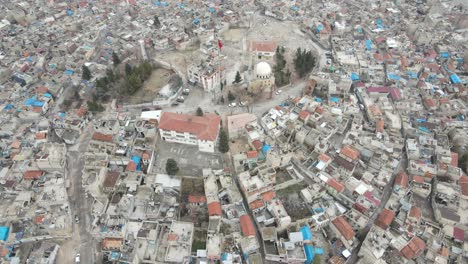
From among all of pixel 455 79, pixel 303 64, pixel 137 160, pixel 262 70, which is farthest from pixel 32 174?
pixel 455 79

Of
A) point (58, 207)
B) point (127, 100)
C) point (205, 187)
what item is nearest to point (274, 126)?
point (205, 187)

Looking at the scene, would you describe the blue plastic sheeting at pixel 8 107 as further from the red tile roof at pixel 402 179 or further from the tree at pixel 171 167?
the red tile roof at pixel 402 179

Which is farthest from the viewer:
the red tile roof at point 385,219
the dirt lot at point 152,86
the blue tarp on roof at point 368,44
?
the blue tarp on roof at point 368,44

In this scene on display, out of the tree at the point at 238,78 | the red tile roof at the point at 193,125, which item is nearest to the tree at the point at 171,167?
the red tile roof at the point at 193,125

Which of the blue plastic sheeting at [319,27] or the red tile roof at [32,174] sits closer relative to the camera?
the red tile roof at [32,174]

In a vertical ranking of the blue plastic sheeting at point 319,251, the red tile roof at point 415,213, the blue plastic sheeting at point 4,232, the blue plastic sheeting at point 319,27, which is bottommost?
the blue plastic sheeting at point 4,232

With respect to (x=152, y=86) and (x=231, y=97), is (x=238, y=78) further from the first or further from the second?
(x=152, y=86)

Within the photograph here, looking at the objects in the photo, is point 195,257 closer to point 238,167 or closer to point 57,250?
point 238,167
